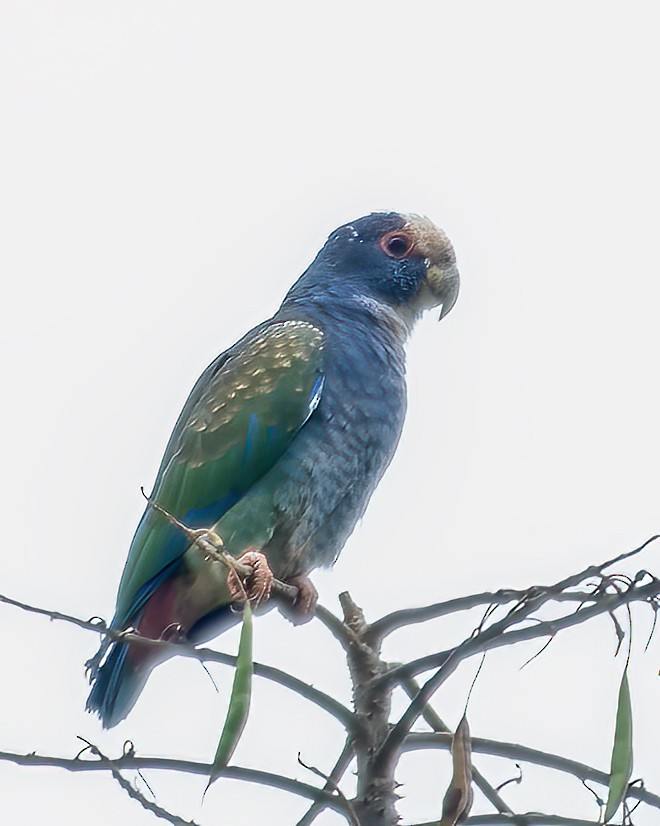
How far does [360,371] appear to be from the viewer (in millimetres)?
3824

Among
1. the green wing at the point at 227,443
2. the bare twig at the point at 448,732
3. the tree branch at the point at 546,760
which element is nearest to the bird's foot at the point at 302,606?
the green wing at the point at 227,443

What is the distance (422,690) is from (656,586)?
18.7 inches

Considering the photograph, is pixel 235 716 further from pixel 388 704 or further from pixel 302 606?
pixel 302 606

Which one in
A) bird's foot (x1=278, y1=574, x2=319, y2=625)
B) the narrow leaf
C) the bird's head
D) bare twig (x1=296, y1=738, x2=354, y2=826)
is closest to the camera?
the narrow leaf

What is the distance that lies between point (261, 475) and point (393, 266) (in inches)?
43.9

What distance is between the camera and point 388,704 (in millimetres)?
2459

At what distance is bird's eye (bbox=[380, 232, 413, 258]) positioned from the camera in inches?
174

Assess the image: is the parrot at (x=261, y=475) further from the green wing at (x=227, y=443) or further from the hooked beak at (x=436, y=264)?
the hooked beak at (x=436, y=264)

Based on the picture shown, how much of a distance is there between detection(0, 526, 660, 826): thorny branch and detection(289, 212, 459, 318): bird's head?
1.90 metres

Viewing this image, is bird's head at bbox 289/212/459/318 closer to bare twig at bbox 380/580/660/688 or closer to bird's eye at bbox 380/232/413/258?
bird's eye at bbox 380/232/413/258

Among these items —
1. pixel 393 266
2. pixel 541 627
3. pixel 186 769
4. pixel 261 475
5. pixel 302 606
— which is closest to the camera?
pixel 541 627

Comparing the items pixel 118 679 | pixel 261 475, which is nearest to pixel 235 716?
pixel 118 679

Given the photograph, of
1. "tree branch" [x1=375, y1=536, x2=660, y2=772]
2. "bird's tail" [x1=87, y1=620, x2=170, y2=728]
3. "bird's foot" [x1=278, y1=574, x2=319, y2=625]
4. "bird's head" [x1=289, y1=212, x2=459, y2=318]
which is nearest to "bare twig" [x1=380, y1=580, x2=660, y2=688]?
"tree branch" [x1=375, y1=536, x2=660, y2=772]

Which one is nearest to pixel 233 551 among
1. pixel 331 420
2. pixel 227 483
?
pixel 227 483
